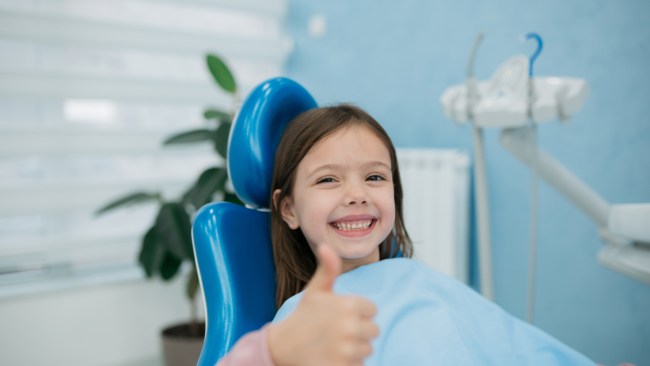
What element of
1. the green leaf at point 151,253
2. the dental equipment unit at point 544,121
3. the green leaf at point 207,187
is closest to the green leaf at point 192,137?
the green leaf at point 207,187

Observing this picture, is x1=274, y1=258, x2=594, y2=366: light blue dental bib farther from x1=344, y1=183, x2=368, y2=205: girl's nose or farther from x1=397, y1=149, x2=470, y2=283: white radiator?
x1=397, y1=149, x2=470, y2=283: white radiator

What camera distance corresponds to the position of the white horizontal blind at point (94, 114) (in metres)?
2.22

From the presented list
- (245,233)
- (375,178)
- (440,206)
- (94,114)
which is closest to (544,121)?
(375,178)

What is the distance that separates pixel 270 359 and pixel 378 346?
0.97 feet

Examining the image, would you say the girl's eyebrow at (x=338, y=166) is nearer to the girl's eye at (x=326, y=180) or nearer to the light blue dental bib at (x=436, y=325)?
the girl's eye at (x=326, y=180)

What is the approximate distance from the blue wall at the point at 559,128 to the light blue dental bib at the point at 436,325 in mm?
829

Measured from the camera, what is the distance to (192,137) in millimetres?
2070

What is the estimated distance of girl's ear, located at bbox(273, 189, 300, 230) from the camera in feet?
3.79

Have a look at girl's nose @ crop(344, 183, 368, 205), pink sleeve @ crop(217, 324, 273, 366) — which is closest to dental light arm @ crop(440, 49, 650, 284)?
girl's nose @ crop(344, 183, 368, 205)

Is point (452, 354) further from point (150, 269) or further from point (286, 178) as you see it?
point (150, 269)

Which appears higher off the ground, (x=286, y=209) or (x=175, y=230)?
(x=286, y=209)

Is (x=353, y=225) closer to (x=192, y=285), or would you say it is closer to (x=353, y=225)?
(x=353, y=225)

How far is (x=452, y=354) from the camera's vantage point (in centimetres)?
88

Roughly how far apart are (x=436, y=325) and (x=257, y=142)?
1.66ft
